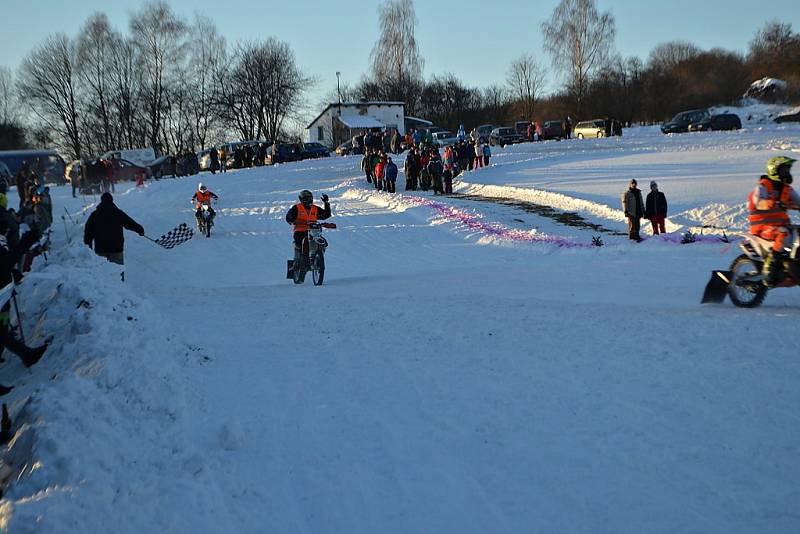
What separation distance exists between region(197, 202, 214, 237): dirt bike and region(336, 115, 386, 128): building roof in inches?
1666

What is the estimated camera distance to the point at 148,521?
406cm

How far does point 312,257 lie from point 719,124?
40552 millimetres

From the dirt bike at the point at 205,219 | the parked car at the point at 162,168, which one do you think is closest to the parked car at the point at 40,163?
the parked car at the point at 162,168

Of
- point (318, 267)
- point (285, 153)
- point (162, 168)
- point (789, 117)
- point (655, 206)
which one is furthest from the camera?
point (789, 117)

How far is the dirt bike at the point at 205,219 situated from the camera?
2259cm

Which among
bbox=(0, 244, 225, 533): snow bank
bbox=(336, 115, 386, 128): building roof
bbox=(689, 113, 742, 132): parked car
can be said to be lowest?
bbox=(0, 244, 225, 533): snow bank

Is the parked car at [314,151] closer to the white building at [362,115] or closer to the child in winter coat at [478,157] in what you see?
the child in winter coat at [478,157]

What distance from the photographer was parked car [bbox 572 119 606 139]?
5119cm

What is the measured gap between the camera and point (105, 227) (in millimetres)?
12820

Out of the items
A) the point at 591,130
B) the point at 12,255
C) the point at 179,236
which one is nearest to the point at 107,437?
the point at 12,255

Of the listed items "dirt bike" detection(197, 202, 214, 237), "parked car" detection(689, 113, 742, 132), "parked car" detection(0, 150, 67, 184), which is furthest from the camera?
"parked car" detection(689, 113, 742, 132)

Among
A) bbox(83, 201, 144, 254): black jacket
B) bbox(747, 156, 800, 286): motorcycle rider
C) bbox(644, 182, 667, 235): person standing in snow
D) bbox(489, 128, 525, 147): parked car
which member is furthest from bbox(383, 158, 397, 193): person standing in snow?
bbox(747, 156, 800, 286): motorcycle rider

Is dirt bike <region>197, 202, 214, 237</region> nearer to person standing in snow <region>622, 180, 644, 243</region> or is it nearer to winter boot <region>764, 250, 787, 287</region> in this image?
person standing in snow <region>622, 180, 644, 243</region>

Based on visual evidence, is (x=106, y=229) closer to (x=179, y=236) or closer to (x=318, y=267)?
(x=318, y=267)
